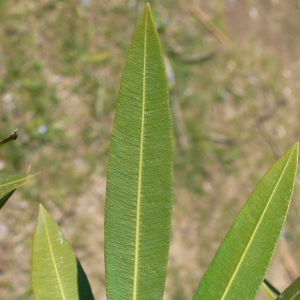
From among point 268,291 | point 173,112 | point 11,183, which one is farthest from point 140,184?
point 173,112

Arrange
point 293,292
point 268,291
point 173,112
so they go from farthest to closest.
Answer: point 173,112
point 268,291
point 293,292

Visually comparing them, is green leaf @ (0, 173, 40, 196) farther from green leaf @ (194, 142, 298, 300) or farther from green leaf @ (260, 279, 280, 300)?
green leaf @ (260, 279, 280, 300)

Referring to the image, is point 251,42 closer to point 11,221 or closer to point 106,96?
point 106,96

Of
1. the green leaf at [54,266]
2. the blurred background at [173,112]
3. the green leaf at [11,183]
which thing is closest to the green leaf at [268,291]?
the green leaf at [54,266]

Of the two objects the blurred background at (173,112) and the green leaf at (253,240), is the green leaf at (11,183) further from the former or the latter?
the blurred background at (173,112)

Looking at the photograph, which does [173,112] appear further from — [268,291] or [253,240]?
[253,240]
